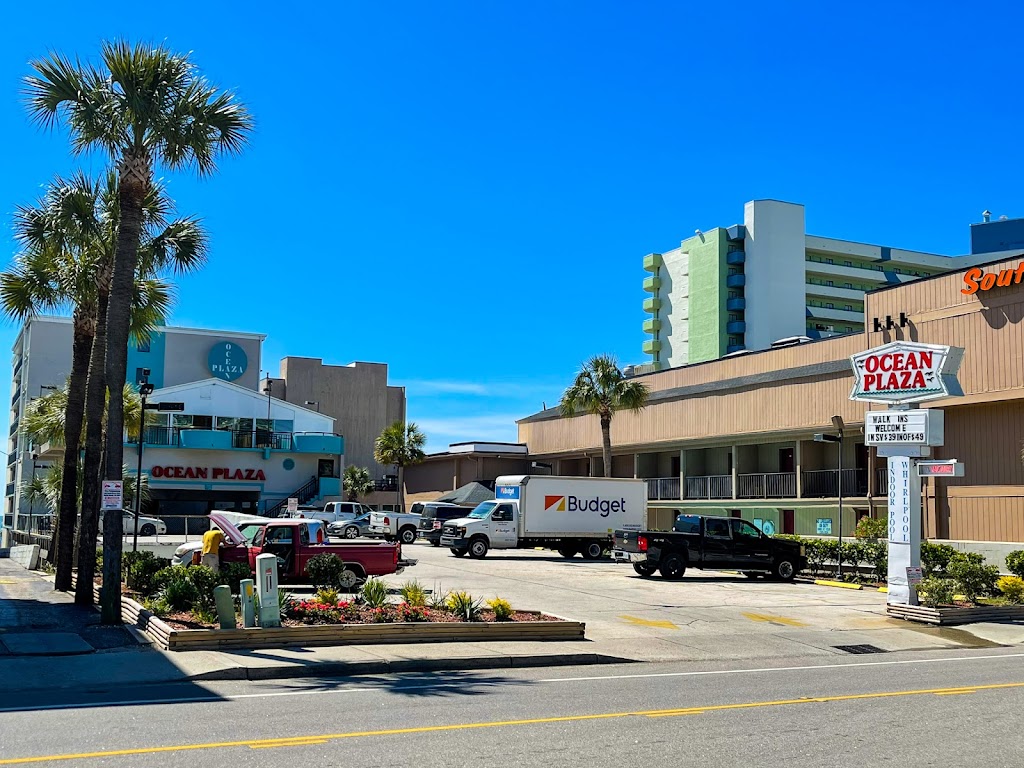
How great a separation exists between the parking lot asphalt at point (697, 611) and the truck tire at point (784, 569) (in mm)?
448

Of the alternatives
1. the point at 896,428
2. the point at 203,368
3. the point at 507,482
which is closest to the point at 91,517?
the point at 896,428

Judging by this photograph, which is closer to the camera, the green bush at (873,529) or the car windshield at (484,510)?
the green bush at (873,529)

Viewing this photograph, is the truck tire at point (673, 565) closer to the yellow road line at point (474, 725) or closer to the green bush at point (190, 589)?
the green bush at point (190, 589)

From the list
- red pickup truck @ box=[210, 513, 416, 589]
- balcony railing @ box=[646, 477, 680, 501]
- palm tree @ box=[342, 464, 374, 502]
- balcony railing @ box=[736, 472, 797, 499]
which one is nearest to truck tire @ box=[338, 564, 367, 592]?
red pickup truck @ box=[210, 513, 416, 589]

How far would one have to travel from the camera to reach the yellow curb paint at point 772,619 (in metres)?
19.4

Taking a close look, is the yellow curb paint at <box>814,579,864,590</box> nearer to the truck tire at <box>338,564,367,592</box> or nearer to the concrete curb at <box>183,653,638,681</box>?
the truck tire at <box>338,564,367,592</box>

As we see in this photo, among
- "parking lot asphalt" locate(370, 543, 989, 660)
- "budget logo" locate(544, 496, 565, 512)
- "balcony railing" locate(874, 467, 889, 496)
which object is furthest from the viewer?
"budget logo" locate(544, 496, 565, 512)

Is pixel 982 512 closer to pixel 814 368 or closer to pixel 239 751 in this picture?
pixel 814 368

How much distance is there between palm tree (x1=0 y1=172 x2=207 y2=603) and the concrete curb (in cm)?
830

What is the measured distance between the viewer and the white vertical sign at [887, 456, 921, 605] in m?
20.6

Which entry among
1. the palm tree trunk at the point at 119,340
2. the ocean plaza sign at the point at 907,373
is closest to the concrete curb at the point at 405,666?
the palm tree trunk at the point at 119,340

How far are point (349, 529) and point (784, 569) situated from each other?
20.4 meters

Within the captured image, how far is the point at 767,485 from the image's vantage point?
40875 millimetres

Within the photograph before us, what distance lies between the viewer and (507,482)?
3838cm
